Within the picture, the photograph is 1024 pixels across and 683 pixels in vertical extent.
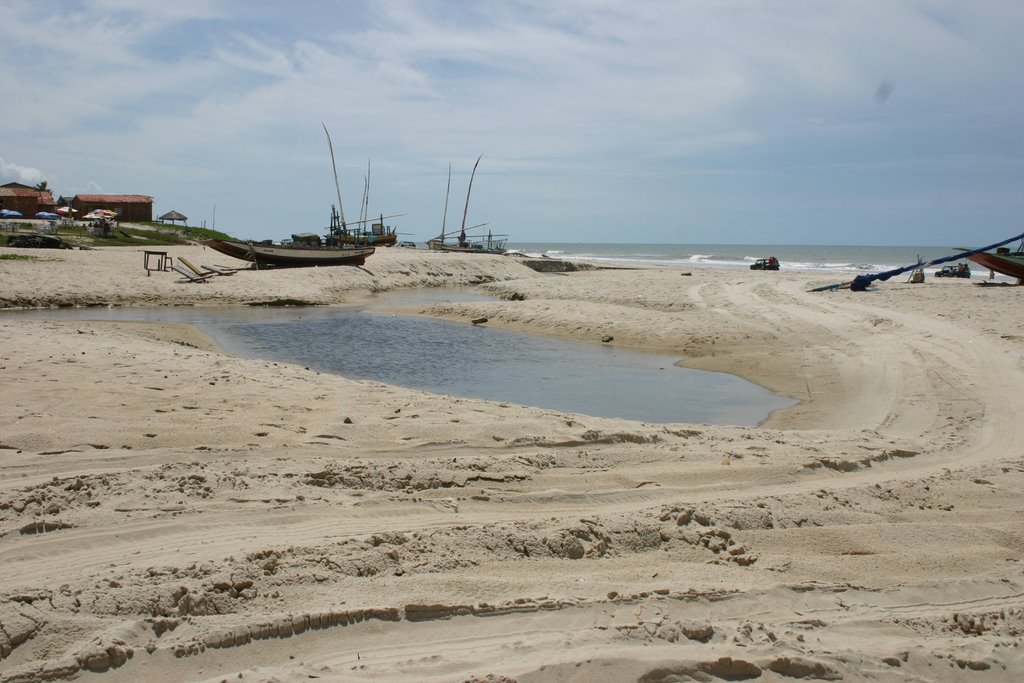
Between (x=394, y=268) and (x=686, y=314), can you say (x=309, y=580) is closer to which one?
(x=686, y=314)

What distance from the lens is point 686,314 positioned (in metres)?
20.2

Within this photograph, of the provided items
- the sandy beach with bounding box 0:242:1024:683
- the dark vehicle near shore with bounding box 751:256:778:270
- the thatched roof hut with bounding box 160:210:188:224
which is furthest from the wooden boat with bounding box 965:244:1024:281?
the thatched roof hut with bounding box 160:210:188:224

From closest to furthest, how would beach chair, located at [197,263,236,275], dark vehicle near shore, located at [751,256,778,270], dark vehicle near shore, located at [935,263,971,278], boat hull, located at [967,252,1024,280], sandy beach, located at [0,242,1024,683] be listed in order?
sandy beach, located at [0,242,1024,683] → boat hull, located at [967,252,1024,280] → beach chair, located at [197,263,236,275] → dark vehicle near shore, located at [935,263,971,278] → dark vehicle near shore, located at [751,256,778,270]

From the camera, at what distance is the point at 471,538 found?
4598 mm

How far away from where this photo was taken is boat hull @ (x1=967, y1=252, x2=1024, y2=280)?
30.2m

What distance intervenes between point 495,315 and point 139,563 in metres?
18.9

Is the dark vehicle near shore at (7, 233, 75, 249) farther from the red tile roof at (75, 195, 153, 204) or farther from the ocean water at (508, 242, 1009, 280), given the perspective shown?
the ocean water at (508, 242, 1009, 280)

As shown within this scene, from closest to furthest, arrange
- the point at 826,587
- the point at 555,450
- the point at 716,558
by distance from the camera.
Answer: the point at 826,587 < the point at 716,558 < the point at 555,450

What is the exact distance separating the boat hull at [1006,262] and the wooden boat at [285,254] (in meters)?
26.2

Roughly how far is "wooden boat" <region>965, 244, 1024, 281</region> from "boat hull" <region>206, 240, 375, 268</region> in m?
25.7

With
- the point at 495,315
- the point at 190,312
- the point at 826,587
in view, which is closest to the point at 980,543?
the point at 826,587

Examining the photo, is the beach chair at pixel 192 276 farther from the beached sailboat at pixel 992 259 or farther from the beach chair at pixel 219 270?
the beached sailboat at pixel 992 259

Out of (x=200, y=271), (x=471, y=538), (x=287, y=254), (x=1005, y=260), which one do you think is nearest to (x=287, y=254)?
(x=287, y=254)

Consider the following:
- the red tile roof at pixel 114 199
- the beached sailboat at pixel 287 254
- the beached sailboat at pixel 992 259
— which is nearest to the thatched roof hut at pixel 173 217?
the red tile roof at pixel 114 199
